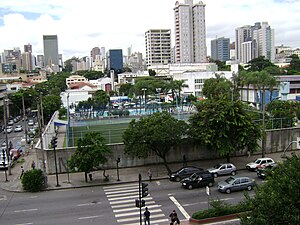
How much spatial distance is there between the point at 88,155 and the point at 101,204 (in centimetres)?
580

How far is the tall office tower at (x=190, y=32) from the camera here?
613 feet

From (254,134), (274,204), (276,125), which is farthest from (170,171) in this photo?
(274,204)

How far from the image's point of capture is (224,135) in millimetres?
32125

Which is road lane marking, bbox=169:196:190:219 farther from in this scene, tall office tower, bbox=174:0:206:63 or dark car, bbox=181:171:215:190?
tall office tower, bbox=174:0:206:63

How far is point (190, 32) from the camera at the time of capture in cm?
18912

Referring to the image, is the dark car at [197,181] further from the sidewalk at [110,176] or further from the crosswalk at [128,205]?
the sidewalk at [110,176]

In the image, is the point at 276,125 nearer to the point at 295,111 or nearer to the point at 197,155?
the point at 295,111

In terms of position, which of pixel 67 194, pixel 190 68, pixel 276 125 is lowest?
pixel 67 194

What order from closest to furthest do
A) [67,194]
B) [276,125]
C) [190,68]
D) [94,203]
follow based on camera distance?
[94,203] → [67,194] → [276,125] → [190,68]

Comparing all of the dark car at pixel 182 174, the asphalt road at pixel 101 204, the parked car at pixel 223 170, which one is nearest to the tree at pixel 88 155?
the asphalt road at pixel 101 204

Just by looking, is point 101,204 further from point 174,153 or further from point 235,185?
point 174,153

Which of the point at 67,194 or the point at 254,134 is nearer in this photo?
the point at 67,194

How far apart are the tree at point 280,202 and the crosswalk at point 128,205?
9095mm

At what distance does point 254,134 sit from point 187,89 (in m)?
83.4
